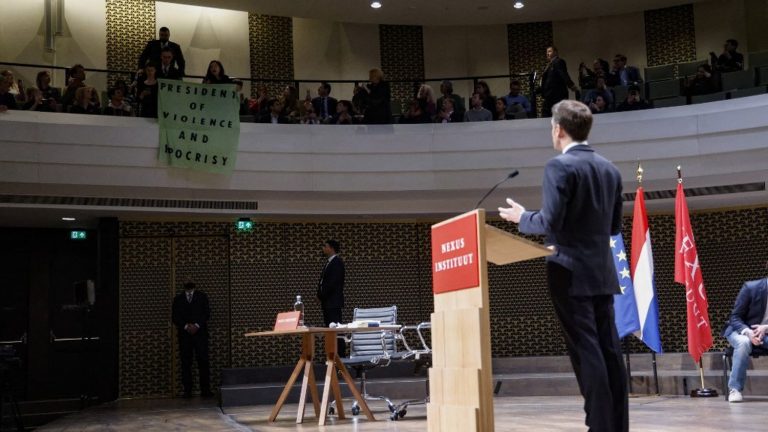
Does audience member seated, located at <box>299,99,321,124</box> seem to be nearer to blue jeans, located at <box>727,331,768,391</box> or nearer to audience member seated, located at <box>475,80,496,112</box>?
audience member seated, located at <box>475,80,496,112</box>

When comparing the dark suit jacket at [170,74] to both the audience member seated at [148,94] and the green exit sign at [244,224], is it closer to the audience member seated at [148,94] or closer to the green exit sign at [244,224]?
the audience member seated at [148,94]

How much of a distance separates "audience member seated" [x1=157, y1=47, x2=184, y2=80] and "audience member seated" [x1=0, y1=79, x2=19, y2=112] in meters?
1.86

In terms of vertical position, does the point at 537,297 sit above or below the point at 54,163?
below

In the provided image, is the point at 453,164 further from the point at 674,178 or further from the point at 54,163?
the point at 54,163

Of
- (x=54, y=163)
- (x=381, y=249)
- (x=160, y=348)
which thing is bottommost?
(x=160, y=348)

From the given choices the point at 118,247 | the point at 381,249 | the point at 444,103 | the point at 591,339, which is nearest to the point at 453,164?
the point at 444,103

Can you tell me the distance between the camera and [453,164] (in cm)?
1170

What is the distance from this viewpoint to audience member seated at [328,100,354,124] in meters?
12.0

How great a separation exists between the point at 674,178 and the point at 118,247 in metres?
7.78

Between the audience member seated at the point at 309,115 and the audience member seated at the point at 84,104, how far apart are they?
272 centimetres

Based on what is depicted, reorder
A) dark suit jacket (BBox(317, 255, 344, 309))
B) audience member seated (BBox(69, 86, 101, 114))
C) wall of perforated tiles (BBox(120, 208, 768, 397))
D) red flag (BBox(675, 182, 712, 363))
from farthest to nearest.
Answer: wall of perforated tiles (BBox(120, 208, 768, 397)) < audience member seated (BBox(69, 86, 101, 114)) < dark suit jacket (BBox(317, 255, 344, 309)) < red flag (BBox(675, 182, 712, 363))

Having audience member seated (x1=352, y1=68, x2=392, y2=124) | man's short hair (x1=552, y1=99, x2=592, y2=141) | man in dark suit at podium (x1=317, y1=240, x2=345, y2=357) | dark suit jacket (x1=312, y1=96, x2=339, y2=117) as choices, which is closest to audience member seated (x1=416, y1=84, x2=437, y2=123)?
audience member seated (x1=352, y1=68, x2=392, y2=124)

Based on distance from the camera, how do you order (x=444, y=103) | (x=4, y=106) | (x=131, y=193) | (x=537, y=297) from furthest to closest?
(x=537, y=297) → (x=444, y=103) → (x=131, y=193) → (x=4, y=106)

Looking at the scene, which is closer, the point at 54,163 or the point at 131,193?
the point at 54,163
